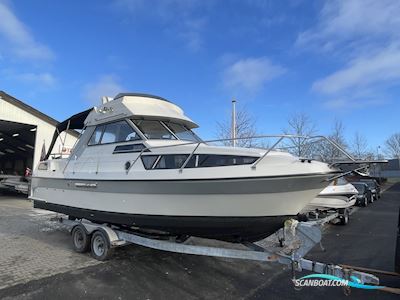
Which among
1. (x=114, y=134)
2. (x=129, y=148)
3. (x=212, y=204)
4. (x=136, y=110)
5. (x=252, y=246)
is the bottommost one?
(x=252, y=246)

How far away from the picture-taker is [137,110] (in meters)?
6.74

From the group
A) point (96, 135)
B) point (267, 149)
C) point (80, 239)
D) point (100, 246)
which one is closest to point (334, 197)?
point (267, 149)

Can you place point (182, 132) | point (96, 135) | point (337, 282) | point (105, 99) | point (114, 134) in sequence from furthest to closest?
point (105, 99)
point (96, 135)
point (182, 132)
point (114, 134)
point (337, 282)

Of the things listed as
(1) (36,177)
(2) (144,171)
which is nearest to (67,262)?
(2) (144,171)

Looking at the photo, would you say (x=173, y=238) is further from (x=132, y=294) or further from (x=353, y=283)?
(x=353, y=283)

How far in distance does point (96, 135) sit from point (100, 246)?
2.28 metres

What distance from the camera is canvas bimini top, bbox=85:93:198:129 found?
6.79 meters

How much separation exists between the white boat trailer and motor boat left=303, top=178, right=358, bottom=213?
2606 millimetres

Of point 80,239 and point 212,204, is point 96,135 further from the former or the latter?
point 212,204

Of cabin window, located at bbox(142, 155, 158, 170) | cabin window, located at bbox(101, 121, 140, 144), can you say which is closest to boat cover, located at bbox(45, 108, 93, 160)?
cabin window, located at bbox(101, 121, 140, 144)

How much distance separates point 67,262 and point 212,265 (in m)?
2.72

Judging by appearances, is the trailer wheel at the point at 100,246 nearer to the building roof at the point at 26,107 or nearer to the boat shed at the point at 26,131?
the boat shed at the point at 26,131

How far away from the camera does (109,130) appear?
23.6ft

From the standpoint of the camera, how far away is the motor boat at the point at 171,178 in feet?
15.9
